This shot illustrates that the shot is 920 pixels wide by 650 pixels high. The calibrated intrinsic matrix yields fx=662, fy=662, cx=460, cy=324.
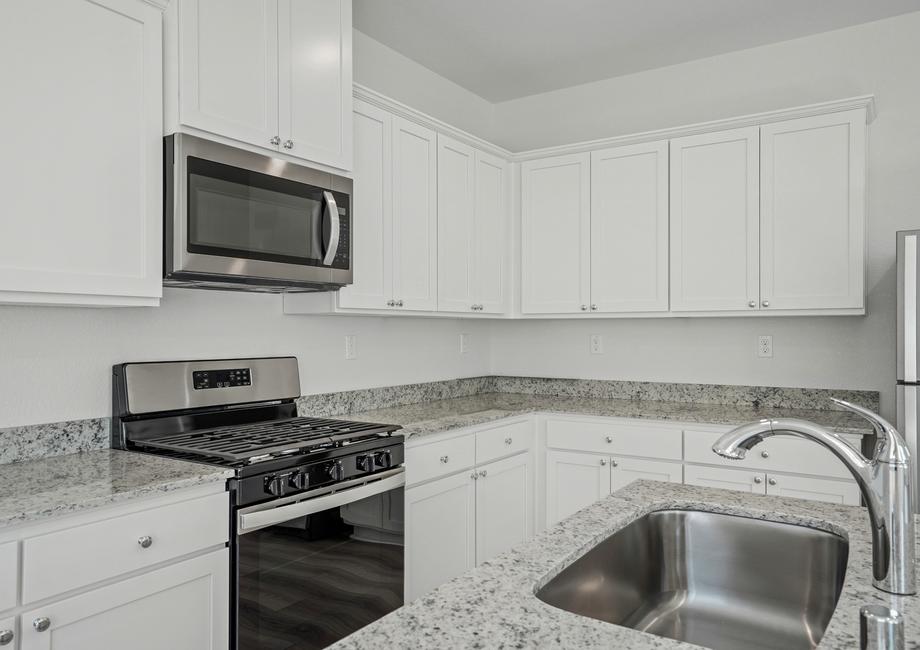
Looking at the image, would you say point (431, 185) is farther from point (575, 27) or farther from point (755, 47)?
point (755, 47)

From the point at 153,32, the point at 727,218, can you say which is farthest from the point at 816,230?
the point at 153,32

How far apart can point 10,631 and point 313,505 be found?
835 mm

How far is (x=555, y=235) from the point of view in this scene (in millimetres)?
3748

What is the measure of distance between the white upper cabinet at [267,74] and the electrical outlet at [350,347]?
0.93 metres

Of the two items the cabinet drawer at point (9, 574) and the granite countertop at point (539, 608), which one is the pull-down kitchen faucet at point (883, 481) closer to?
the granite countertop at point (539, 608)

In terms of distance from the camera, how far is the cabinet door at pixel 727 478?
2.91 m

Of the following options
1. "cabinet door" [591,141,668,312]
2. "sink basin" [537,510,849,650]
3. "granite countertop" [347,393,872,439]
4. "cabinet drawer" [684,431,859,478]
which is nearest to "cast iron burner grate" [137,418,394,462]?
"granite countertop" [347,393,872,439]

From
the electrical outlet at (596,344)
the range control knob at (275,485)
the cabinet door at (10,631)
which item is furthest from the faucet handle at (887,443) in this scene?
the electrical outlet at (596,344)

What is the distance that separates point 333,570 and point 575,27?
107 inches

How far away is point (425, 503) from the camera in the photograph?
107 inches

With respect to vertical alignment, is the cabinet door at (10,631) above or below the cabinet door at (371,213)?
below

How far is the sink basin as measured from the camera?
3.88 ft

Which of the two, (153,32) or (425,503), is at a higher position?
(153,32)

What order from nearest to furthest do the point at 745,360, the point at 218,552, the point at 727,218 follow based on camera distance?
Answer: the point at 218,552, the point at 727,218, the point at 745,360
